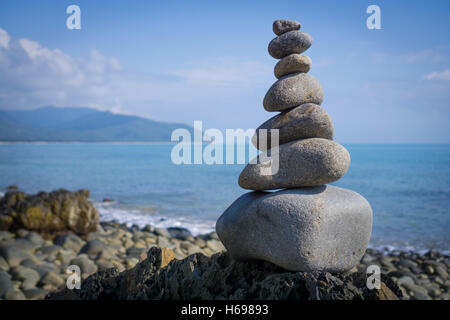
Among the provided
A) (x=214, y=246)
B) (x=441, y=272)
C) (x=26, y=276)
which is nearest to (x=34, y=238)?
(x=26, y=276)

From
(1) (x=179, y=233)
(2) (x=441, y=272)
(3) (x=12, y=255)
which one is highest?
(3) (x=12, y=255)

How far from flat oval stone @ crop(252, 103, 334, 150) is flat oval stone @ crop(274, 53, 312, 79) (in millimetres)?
584

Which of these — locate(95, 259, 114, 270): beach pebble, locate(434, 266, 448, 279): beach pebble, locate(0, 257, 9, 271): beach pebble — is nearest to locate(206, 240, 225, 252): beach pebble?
locate(95, 259, 114, 270): beach pebble

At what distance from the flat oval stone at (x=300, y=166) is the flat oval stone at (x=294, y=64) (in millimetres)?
1064

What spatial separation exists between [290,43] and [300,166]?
169 cm

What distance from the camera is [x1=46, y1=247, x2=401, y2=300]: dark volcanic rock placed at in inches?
128

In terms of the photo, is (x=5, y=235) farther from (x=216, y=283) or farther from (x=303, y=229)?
(x=303, y=229)

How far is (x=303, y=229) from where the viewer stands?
3.71 metres

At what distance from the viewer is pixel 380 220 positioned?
15062mm

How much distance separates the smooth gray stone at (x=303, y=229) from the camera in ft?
12.2

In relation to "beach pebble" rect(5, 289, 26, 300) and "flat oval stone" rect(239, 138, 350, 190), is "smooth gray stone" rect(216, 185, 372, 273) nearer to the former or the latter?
"flat oval stone" rect(239, 138, 350, 190)

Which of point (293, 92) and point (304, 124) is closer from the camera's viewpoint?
point (304, 124)
